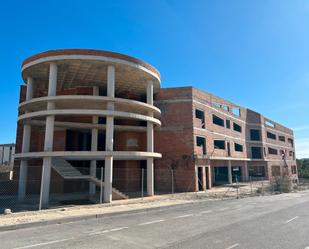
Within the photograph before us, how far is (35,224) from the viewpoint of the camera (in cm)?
1091

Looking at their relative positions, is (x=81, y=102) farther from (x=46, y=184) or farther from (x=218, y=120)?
(x=218, y=120)

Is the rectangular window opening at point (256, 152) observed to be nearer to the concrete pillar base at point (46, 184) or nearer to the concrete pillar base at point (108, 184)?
the concrete pillar base at point (108, 184)

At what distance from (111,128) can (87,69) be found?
567cm

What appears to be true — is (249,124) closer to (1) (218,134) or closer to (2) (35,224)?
(1) (218,134)

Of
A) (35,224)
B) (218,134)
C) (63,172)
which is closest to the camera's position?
(35,224)

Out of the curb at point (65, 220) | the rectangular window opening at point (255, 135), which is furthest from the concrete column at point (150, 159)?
the rectangular window opening at point (255, 135)

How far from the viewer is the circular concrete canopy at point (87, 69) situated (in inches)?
744

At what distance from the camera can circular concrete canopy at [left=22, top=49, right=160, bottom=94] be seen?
18906mm

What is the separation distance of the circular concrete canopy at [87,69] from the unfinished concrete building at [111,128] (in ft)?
0.26

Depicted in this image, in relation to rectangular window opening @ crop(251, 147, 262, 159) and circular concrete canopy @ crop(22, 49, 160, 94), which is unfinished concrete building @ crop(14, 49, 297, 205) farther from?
rectangular window opening @ crop(251, 147, 262, 159)

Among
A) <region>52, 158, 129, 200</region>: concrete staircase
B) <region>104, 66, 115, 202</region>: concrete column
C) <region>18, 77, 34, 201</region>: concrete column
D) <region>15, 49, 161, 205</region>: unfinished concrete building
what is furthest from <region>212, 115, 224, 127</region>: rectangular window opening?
<region>18, 77, 34, 201</region>: concrete column

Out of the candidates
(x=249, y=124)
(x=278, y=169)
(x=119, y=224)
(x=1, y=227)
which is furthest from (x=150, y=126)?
(x=278, y=169)

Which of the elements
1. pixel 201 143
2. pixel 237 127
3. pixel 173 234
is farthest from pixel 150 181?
pixel 237 127

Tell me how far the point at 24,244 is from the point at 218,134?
95.4 feet
